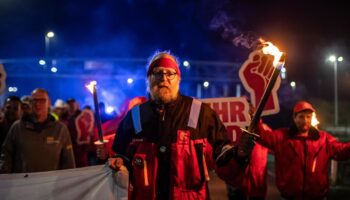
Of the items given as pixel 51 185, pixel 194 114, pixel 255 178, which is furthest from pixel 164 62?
pixel 255 178

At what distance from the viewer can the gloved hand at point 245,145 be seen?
9.94ft

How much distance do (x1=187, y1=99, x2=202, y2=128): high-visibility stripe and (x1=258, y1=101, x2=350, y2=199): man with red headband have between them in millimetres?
2406

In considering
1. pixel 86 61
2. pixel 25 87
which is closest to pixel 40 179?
pixel 86 61

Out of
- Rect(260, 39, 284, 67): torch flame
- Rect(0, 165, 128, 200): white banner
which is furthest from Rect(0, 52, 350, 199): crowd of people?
Rect(260, 39, 284, 67): torch flame

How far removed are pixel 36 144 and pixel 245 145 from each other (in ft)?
11.4

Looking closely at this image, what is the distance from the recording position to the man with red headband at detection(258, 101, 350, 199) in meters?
5.71

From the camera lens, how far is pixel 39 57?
38969 mm

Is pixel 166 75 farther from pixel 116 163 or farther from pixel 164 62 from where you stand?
pixel 116 163

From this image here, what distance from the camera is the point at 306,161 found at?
5.72m

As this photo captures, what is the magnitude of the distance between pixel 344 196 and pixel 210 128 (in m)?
7.92

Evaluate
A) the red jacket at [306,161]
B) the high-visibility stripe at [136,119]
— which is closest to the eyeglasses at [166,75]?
the high-visibility stripe at [136,119]

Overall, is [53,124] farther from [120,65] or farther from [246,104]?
[120,65]

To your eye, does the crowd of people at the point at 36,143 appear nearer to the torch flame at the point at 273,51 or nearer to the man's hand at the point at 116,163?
the man's hand at the point at 116,163

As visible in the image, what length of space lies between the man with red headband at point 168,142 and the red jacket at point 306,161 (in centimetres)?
245
